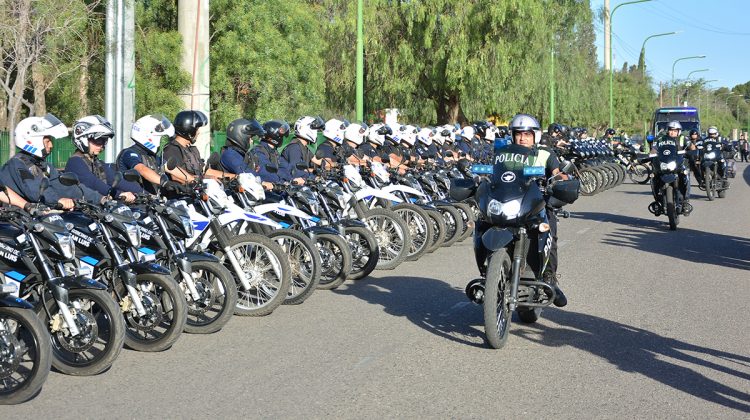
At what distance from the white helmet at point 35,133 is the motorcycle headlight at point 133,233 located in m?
0.86

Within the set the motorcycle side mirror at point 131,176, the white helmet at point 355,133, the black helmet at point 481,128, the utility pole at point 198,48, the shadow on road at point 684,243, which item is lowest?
the shadow on road at point 684,243

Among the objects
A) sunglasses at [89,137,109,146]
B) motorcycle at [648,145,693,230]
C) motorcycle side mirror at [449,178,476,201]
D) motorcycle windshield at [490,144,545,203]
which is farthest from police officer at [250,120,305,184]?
motorcycle at [648,145,693,230]

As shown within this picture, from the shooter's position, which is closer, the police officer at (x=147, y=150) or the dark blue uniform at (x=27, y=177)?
the dark blue uniform at (x=27, y=177)

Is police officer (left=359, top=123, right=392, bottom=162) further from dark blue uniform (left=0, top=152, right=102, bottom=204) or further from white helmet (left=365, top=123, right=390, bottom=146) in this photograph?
dark blue uniform (left=0, top=152, right=102, bottom=204)

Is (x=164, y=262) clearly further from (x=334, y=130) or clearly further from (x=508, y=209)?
(x=334, y=130)

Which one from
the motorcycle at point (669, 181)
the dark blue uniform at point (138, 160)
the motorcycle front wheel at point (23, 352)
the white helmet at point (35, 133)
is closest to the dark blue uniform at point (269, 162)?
the dark blue uniform at point (138, 160)

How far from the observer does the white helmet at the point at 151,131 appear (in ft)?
28.3

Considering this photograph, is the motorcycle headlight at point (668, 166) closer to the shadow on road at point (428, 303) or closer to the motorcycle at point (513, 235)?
the shadow on road at point (428, 303)

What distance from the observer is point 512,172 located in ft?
24.1

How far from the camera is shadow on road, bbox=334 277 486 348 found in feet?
25.6

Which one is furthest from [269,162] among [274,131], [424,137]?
[424,137]

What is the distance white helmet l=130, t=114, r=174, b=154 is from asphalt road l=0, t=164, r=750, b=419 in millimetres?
1768

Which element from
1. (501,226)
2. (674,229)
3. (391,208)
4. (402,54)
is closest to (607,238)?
(674,229)

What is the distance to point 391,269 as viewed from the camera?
11.2 meters
